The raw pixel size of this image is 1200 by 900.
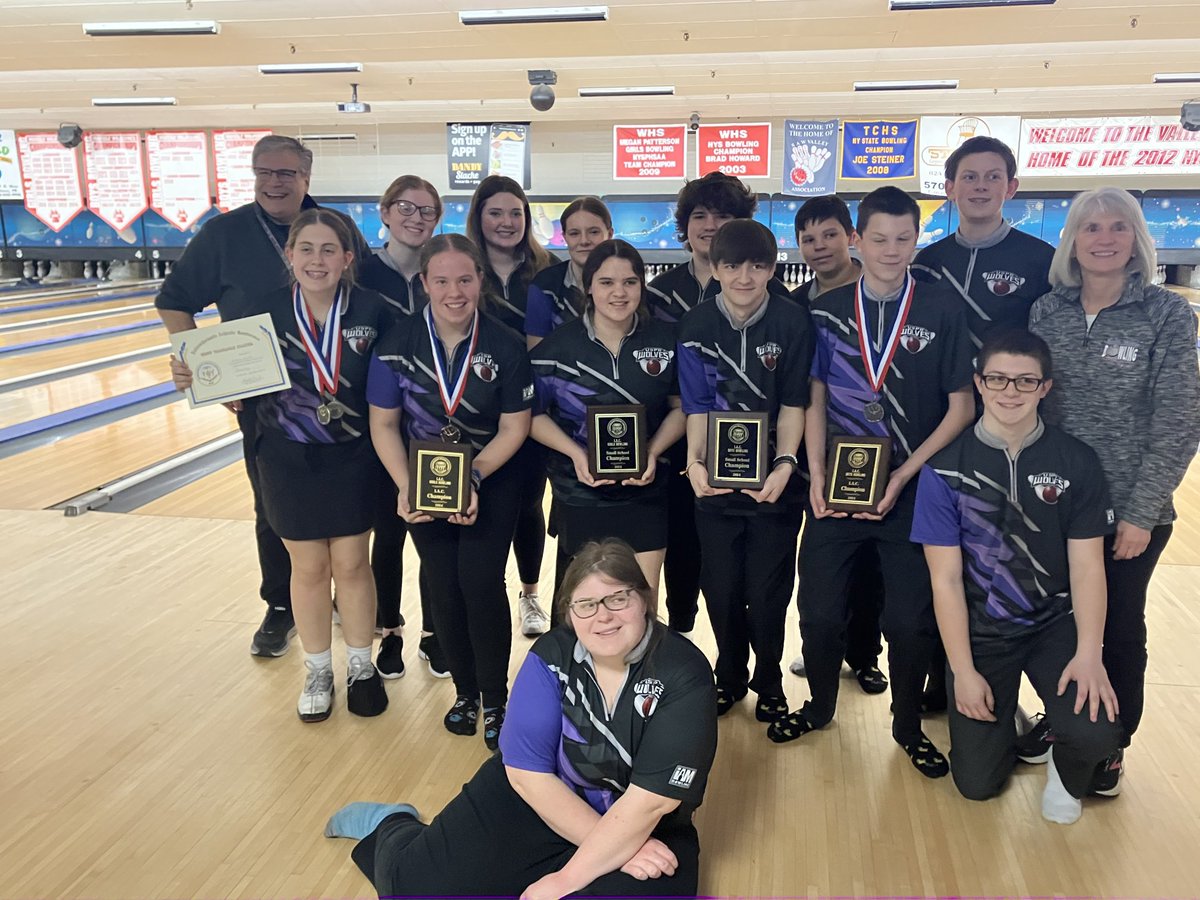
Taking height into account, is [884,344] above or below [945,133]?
below

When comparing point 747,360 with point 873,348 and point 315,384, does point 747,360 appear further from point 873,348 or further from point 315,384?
point 315,384

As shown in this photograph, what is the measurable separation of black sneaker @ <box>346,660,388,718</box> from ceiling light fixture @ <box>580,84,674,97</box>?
7115 millimetres

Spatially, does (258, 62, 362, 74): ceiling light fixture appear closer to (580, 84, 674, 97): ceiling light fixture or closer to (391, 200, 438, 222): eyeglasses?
(580, 84, 674, 97): ceiling light fixture

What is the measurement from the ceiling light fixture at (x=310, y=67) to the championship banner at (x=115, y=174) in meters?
4.82

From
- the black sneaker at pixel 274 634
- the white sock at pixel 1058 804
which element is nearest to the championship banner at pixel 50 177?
the black sneaker at pixel 274 634

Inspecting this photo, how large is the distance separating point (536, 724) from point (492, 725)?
0.67m

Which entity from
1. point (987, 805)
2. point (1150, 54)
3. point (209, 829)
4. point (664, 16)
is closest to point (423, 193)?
point (209, 829)

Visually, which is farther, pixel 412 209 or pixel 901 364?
pixel 412 209

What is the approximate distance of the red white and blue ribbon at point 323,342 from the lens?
2078mm

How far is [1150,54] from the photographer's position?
677cm

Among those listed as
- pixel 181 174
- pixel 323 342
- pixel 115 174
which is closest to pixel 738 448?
pixel 323 342

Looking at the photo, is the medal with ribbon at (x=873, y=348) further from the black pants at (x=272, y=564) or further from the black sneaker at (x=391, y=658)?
the black pants at (x=272, y=564)

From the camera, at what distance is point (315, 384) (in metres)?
2.09

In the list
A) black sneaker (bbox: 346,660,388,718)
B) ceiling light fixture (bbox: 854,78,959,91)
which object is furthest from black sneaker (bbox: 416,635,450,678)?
ceiling light fixture (bbox: 854,78,959,91)
